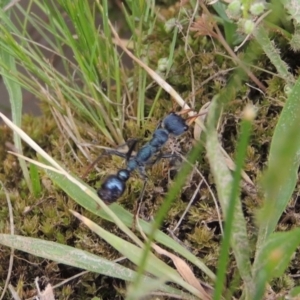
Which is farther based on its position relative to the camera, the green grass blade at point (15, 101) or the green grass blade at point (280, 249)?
the green grass blade at point (15, 101)

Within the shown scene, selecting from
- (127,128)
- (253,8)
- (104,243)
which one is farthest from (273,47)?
(104,243)

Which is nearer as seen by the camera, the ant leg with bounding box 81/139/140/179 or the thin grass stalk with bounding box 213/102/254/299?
the thin grass stalk with bounding box 213/102/254/299

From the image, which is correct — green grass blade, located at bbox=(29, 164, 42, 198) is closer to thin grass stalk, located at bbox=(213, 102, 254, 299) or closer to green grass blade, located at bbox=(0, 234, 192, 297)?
green grass blade, located at bbox=(0, 234, 192, 297)

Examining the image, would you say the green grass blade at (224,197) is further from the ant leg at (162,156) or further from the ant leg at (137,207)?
the ant leg at (162,156)

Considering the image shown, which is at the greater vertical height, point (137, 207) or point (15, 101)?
point (15, 101)

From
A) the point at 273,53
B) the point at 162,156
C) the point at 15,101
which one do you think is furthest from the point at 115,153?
the point at 273,53

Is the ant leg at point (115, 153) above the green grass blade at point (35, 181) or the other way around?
the other way around

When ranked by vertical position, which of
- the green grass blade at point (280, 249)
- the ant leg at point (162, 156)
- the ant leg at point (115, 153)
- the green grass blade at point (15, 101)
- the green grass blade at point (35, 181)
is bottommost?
the green grass blade at point (280, 249)

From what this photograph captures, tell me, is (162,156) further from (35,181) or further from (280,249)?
(280,249)

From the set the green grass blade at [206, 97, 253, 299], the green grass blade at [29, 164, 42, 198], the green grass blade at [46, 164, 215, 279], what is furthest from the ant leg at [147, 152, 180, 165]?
the green grass blade at [206, 97, 253, 299]

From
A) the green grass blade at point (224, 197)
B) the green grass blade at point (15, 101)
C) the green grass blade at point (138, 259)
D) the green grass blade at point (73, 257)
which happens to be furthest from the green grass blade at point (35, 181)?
the green grass blade at point (224, 197)

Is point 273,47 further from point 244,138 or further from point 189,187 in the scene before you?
point 244,138
